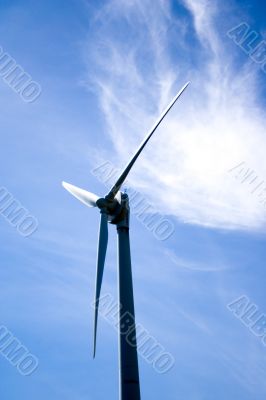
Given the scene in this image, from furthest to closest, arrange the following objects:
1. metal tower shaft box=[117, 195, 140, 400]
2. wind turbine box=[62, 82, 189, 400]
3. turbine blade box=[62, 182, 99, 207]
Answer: turbine blade box=[62, 182, 99, 207], wind turbine box=[62, 82, 189, 400], metal tower shaft box=[117, 195, 140, 400]

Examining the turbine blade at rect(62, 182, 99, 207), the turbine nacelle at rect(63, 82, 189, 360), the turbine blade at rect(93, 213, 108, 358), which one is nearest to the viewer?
the turbine blade at rect(93, 213, 108, 358)

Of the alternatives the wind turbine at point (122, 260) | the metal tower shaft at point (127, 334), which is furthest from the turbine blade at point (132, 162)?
the metal tower shaft at point (127, 334)

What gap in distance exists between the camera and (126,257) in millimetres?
19844

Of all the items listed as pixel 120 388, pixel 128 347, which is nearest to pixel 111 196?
pixel 128 347

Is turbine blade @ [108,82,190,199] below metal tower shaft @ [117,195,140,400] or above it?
above

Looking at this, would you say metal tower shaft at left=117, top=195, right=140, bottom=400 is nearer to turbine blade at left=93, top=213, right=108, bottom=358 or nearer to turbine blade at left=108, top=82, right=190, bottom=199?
turbine blade at left=93, top=213, right=108, bottom=358

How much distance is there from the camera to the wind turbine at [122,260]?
16453mm

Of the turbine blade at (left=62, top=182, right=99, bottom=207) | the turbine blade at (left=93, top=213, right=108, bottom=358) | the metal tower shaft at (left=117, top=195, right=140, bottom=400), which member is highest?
the turbine blade at (left=62, top=182, right=99, bottom=207)

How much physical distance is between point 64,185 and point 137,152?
19.8 feet

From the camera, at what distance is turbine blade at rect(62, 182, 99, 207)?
2263cm

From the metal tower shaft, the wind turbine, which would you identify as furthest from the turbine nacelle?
the metal tower shaft

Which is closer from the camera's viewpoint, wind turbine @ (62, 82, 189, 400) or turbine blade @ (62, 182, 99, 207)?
wind turbine @ (62, 82, 189, 400)

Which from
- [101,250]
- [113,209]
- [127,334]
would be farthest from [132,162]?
[127,334]

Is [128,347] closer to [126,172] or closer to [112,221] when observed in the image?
[112,221]
